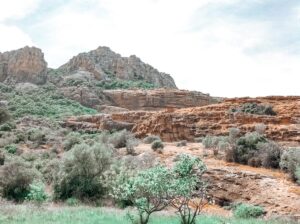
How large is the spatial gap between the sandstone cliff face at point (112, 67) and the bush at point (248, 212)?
8533 centimetres

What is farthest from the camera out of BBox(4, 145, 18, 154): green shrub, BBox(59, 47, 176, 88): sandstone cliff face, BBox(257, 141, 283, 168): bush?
BBox(59, 47, 176, 88): sandstone cliff face

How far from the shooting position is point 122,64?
115 m

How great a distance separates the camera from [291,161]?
2577cm

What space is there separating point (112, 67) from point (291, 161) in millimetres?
90801

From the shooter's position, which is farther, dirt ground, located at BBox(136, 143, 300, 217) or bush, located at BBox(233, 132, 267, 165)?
bush, located at BBox(233, 132, 267, 165)

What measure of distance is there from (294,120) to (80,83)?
59.9 metres

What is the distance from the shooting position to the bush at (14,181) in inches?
951

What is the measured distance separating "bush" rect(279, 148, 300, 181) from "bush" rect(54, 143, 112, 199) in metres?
10.0

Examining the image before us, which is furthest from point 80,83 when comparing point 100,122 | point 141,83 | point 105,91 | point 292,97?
point 292,97

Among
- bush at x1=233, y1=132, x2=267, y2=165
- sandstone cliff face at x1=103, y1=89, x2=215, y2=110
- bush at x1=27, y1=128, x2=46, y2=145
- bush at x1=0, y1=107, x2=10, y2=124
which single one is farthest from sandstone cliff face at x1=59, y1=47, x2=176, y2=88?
bush at x1=233, y1=132, x2=267, y2=165

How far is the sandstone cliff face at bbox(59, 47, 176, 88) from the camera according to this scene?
107000mm

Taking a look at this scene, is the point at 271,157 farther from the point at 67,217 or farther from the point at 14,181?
the point at 67,217

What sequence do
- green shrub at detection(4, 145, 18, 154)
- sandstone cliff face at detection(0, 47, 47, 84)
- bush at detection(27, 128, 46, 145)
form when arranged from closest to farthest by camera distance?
1. green shrub at detection(4, 145, 18, 154)
2. bush at detection(27, 128, 46, 145)
3. sandstone cliff face at detection(0, 47, 47, 84)

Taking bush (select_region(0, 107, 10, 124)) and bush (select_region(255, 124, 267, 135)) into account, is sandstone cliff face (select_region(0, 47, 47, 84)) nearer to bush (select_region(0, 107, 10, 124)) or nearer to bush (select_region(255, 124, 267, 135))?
bush (select_region(0, 107, 10, 124))
